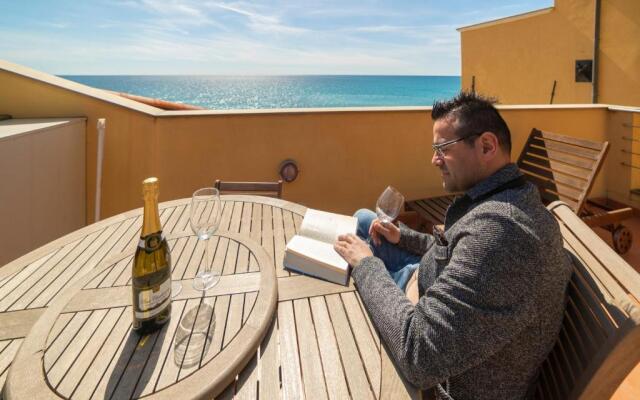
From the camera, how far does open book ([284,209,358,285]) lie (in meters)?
1.09

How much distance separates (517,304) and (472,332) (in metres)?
0.12

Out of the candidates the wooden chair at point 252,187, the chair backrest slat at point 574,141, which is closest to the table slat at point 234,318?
the wooden chair at point 252,187

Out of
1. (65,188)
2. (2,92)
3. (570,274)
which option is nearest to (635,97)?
(570,274)

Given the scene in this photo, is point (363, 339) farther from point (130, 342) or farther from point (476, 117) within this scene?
point (476, 117)

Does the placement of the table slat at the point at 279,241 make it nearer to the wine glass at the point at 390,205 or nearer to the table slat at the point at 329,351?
the table slat at the point at 329,351

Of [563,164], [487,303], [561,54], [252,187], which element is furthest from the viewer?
[561,54]

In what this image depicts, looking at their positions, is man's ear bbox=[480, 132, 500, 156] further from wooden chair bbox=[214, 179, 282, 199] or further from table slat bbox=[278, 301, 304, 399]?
wooden chair bbox=[214, 179, 282, 199]

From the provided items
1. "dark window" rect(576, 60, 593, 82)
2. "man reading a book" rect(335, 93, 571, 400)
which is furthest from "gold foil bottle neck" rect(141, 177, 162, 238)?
"dark window" rect(576, 60, 593, 82)

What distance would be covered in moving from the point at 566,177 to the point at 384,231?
2510mm

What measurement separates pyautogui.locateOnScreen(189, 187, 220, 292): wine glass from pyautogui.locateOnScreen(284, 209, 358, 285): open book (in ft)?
0.85

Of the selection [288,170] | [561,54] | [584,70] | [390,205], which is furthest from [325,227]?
[561,54]

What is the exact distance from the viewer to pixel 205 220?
101 cm

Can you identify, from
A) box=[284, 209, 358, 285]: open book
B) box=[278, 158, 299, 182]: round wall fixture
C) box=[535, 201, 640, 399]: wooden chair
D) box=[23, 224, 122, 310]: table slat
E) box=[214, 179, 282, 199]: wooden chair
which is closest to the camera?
box=[535, 201, 640, 399]: wooden chair

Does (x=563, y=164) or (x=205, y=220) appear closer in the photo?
(x=205, y=220)
